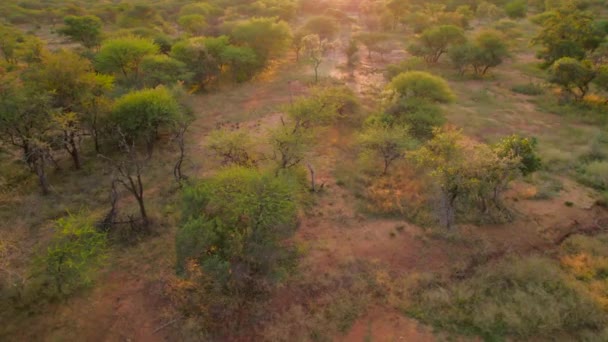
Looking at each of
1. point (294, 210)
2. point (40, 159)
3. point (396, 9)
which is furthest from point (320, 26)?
point (294, 210)

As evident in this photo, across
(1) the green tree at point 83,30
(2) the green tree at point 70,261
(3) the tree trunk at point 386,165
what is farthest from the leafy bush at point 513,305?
(1) the green tree at point 83,30

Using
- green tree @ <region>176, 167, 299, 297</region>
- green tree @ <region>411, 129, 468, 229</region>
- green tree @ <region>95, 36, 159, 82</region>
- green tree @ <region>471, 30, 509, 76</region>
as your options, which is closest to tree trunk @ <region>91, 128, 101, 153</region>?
green tree @ <region>95, 36, 159, 82</region>

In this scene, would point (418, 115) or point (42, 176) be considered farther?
point (418, 115)

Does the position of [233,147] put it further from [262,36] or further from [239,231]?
[262,36]

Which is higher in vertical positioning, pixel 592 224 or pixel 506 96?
pixel 506 96

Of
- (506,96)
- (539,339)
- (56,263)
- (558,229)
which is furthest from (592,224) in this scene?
(56,263)

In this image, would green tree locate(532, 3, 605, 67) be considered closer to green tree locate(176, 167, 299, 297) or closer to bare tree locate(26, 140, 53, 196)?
green tree locate(176, 167, 299, 297)

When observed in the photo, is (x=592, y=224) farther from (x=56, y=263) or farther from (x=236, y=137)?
(x=56, y=263)
